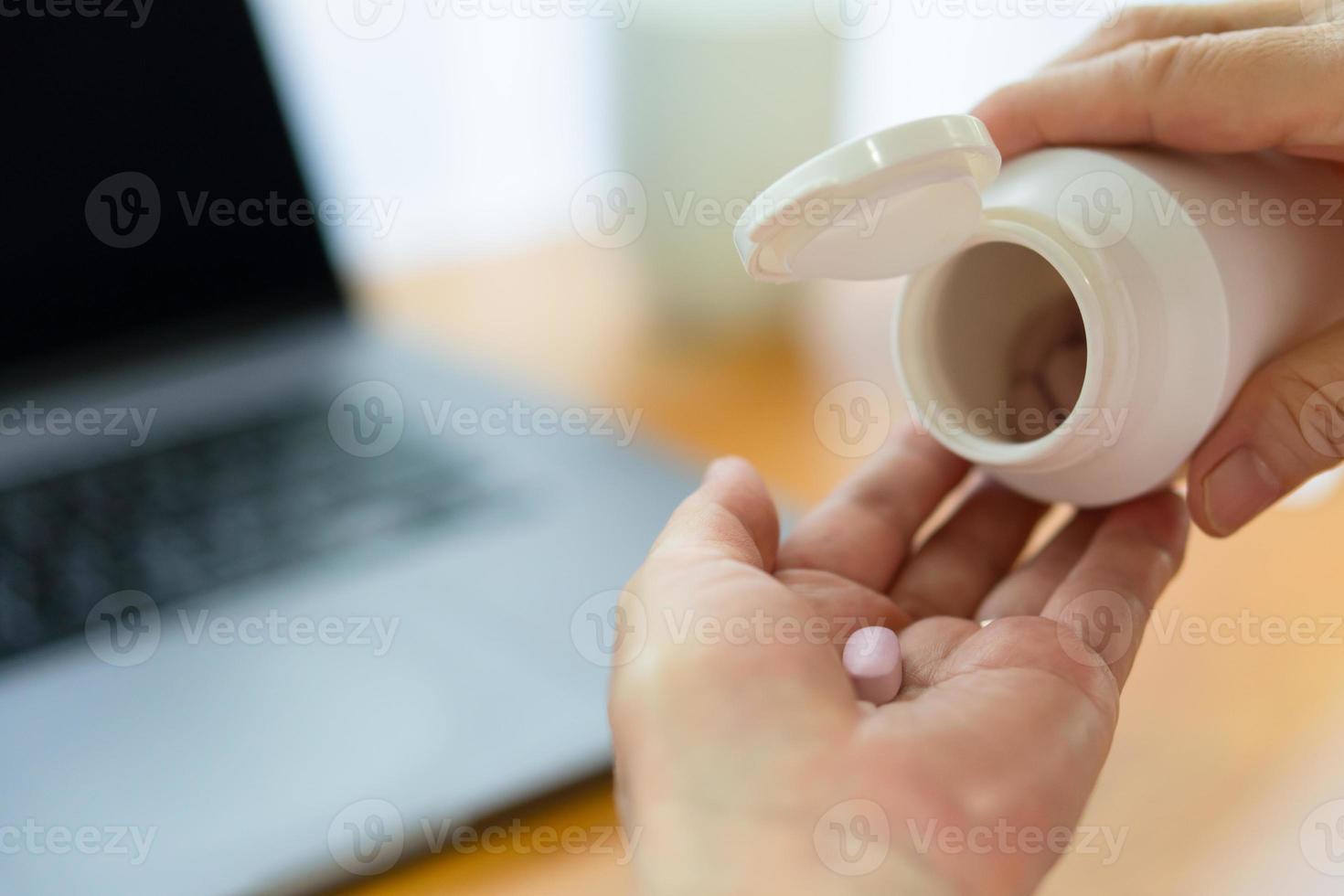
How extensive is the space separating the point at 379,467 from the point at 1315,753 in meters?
0.61

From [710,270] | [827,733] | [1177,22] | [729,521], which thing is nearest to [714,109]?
[710,270]

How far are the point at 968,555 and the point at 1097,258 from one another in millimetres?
227

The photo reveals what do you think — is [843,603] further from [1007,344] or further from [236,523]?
[236,523]

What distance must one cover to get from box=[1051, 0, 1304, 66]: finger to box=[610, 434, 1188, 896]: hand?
0.30m

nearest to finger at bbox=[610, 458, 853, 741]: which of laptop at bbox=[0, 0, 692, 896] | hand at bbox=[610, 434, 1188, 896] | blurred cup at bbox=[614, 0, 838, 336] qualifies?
hand at bbox=[610, 434, 1188, 896]

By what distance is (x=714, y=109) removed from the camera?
0.87m

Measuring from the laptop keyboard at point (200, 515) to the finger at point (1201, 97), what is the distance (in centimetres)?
44

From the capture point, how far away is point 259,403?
2.72 ft

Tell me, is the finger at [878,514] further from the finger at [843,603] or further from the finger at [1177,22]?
the finger at [1177,22]

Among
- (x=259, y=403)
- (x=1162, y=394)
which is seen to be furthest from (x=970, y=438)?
(x=259, y=403)

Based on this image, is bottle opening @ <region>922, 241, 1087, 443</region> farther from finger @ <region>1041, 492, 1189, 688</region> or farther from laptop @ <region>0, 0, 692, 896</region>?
laptop @ <region>0, 0, 692, 896</region>

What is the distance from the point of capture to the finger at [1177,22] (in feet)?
1.79

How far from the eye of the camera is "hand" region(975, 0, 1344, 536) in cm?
47

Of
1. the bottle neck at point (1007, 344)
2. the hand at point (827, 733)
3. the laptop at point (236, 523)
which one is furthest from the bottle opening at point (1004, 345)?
the laptop at point (236, 523)
